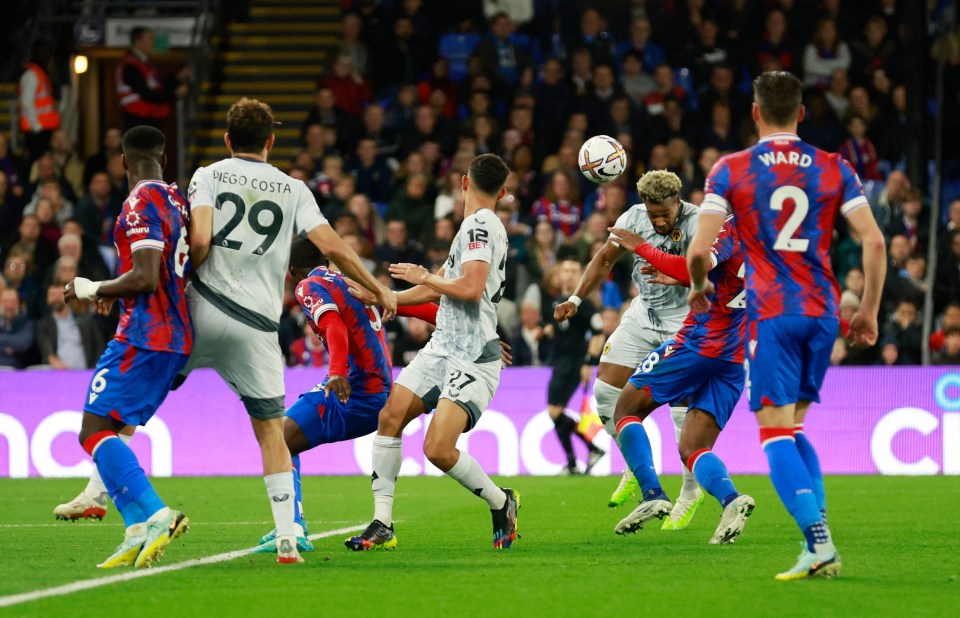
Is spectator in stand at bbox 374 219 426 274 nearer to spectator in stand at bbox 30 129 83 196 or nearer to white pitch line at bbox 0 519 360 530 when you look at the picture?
spectator in stand at bbox 30 129 83 196

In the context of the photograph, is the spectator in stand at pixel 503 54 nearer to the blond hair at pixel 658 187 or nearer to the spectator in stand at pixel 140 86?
the spectator in stand at pixel 140 86

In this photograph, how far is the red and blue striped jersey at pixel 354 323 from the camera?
29.9 feet

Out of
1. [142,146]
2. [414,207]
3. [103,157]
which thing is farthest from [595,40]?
[142,146]

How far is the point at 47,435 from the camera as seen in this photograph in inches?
655

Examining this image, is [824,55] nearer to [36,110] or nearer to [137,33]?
[137,33]

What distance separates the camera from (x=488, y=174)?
866cm

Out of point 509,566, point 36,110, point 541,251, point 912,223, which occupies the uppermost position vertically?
point 36,110

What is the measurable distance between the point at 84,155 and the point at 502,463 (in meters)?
11.9

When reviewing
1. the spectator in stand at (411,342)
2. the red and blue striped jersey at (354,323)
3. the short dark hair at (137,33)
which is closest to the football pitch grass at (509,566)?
the red and blue striped jersey at (354,323)

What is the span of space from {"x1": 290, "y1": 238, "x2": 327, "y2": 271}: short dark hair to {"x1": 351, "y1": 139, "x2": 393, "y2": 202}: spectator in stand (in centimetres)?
1016

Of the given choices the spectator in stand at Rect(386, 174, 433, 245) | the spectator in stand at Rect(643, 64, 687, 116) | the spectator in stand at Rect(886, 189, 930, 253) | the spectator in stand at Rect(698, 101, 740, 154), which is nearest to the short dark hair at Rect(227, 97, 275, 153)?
the spectator in stand at Rect(386, 174, 433, 245)

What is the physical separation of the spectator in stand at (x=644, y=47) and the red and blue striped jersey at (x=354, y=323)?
12.0 metres

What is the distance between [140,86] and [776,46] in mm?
8935

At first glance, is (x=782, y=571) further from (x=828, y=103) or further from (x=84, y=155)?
(x=84, y=155)
